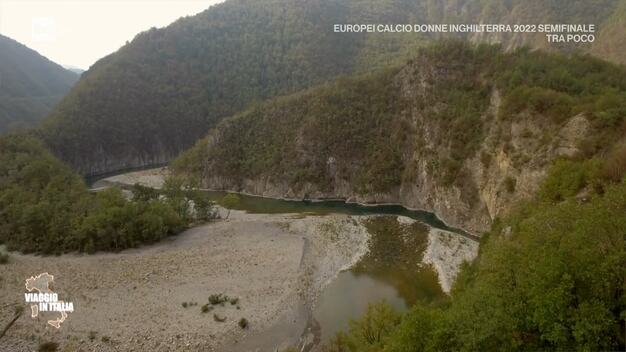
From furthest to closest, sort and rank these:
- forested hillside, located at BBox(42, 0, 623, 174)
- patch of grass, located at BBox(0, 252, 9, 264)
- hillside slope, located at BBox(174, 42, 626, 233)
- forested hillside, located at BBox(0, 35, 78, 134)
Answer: forested hillside, located at BBox(0, 35, 78, 134) < forested hillside, located at BBox(42, 0, 623, 174) < hillside slope, located at BBox(174, 42, 626, 233) < patch of grass, located at BBox(0, 252, 9, 264)

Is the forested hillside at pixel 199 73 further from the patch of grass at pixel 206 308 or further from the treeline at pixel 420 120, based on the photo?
the patch of grass at pixel 206 308

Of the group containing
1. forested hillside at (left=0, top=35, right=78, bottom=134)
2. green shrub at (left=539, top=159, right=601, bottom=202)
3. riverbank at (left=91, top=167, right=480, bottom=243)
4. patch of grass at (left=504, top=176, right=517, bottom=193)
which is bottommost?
riverbank at (left=91, top=167, right=480, bottom=243)

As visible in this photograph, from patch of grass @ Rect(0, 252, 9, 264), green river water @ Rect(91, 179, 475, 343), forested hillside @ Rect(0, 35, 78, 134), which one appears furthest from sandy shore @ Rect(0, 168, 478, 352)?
forested hillside @ Rect(0, 35, 78, 134)

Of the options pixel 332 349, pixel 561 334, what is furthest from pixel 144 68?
pixel 561 334

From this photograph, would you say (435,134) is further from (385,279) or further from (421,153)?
(385,279)

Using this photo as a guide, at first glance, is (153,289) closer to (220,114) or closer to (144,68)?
(220,114)

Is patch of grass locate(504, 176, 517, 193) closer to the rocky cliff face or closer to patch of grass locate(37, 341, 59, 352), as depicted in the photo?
the rocky cliff face

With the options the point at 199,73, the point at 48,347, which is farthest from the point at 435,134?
the point at 199,73

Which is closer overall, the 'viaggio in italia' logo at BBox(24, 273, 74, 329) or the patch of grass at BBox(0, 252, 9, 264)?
the 'viaggio in italia' logo at BBox(24, 273, 74, 329)
